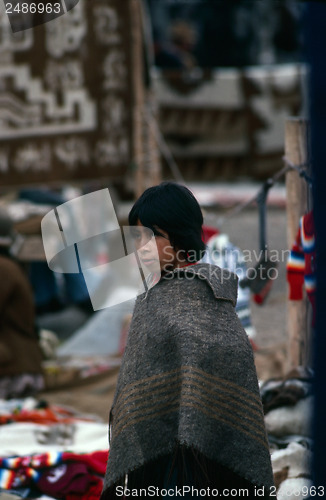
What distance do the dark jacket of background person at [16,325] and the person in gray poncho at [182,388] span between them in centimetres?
297

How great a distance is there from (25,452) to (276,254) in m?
1.73

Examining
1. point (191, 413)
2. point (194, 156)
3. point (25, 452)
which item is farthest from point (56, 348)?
point (194, 156)

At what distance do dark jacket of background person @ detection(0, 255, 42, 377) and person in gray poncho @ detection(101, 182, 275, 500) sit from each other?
2965mm

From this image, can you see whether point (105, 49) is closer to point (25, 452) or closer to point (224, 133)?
point (25, 452)

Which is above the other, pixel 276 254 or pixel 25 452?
pixel 276 254

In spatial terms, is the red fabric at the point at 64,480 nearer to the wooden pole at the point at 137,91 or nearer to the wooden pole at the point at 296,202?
the wooden pole at the point at 296,202

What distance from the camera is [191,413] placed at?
6.37ft

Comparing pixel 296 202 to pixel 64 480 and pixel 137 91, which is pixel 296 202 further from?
pixel 137 91

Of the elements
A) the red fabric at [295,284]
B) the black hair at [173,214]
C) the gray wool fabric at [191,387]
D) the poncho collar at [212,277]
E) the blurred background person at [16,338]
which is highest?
the black hair at [173,214]

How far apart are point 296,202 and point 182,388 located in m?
1.71

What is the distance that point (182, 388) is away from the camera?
6.43 ft

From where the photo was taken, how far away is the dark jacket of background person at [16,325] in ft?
16.0

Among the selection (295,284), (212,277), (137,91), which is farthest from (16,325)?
(212,277)

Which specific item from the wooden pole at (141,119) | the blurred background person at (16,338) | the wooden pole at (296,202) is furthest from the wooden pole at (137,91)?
the wooden pole at (296,202)
